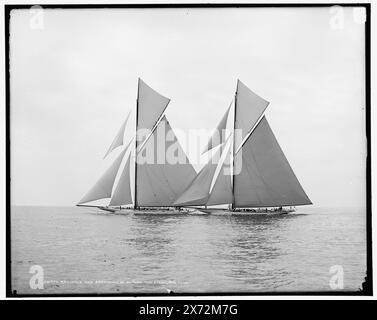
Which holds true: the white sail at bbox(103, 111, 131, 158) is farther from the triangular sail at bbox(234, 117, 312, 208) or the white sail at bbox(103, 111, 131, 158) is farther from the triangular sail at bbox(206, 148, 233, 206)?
the triangular sail at bbox(234, 117, 312, 208)

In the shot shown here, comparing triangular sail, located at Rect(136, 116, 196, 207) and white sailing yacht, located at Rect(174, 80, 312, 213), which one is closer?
triangular sail, located at Rect(136, 116, 196, 207)

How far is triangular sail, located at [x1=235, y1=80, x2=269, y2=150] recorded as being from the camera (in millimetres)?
5000

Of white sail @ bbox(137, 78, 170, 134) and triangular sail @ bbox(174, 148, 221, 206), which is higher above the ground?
white sail @ bbox(137, 78, 170, 134)

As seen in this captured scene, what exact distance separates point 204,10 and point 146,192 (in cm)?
274

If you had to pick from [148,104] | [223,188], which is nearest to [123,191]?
[223,188]

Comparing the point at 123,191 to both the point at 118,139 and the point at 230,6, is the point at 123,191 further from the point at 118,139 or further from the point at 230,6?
the point at 230,6

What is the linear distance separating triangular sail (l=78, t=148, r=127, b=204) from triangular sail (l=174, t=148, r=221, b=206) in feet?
2.90

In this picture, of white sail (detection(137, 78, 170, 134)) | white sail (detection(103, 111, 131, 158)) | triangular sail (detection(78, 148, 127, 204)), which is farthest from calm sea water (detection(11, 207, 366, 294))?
white sail (detection(137, 78, 170, 134))

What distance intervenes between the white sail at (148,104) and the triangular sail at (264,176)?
96 centimetres

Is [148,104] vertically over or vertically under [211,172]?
over

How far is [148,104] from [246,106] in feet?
3.18

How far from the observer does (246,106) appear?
5.03 meters

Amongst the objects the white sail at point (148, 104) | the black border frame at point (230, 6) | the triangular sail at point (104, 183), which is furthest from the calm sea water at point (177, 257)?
the white sail at point (148, 104)

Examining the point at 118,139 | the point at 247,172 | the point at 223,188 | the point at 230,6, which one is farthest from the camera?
the point at 247,172
